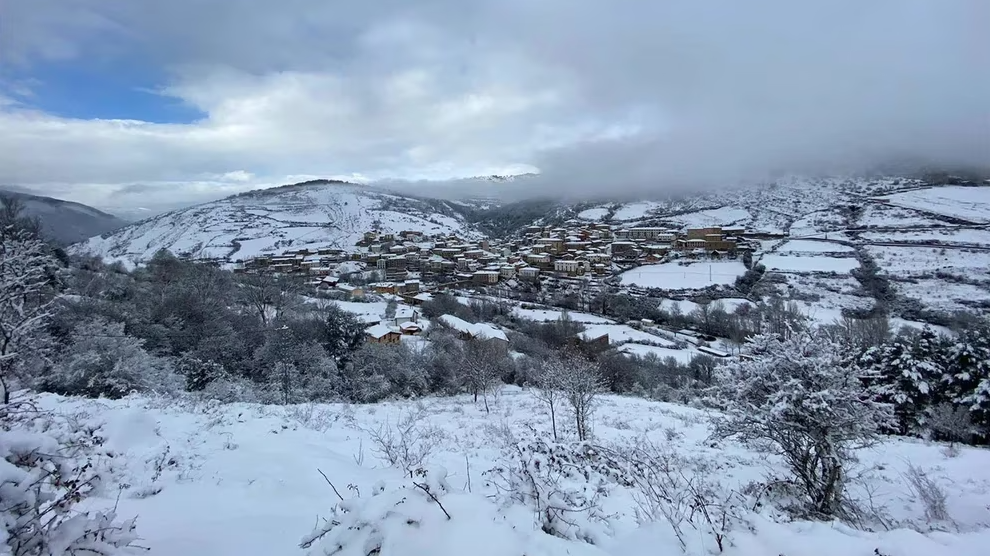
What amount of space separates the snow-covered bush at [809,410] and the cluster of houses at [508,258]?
139 feet

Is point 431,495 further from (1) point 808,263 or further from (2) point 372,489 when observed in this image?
(1) point 808,263

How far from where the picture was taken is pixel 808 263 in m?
47.8

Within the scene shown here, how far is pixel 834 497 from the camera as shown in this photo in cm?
488

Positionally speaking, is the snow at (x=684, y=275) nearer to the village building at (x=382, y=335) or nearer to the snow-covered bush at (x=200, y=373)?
the village building at (x=382, y=335)

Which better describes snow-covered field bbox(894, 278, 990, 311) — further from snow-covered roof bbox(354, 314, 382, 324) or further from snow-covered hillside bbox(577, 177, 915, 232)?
snow-covered roof bbox(354, 314, 382, 324)

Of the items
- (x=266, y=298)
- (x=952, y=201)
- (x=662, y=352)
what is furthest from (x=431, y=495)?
(x=952, y=201)

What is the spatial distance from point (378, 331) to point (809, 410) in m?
23.9

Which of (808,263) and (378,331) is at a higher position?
(378,331)

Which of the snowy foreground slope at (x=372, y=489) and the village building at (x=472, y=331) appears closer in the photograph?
the snowy foreground slope at (x=372, y=489)

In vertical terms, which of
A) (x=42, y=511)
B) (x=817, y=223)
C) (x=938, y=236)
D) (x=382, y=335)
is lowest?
(x=938, y=236)

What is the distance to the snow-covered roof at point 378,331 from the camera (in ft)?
83.7

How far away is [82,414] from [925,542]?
30.5 feet

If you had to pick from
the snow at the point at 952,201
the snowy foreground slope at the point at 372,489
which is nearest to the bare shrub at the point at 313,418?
the snowy foreground slope at the point at 372,489

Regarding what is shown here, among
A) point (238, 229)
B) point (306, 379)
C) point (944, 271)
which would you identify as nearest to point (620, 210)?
point (944, 271)
